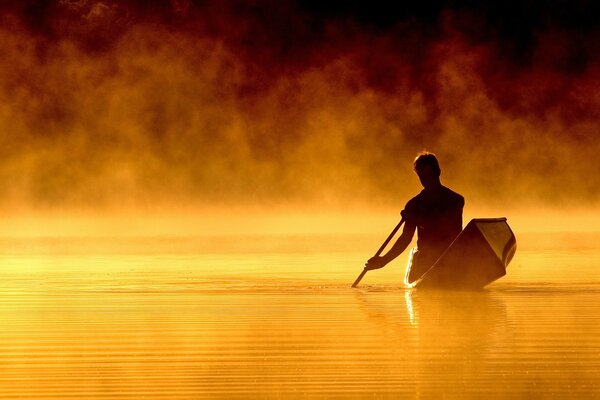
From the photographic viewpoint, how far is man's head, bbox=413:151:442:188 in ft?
49.5

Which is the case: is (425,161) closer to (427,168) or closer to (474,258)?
(427,168)

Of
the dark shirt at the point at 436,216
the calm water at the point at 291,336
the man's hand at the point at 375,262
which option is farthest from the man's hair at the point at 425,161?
the calm water at the point at 291,336

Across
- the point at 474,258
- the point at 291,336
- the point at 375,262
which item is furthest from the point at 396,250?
the point at 291,336

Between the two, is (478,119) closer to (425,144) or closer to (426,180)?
(425,144)

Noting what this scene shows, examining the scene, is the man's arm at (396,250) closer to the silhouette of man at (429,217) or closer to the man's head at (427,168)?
the silhouette of man at (429,217)

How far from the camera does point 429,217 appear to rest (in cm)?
1527

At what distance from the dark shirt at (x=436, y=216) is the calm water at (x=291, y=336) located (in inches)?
19.0

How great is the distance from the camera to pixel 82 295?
50.0 ft

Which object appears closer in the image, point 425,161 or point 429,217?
point 425,161

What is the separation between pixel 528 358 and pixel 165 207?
6523 cm

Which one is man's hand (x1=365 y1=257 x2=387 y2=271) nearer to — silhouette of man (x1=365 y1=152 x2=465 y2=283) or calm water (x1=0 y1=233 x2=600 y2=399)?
silhouette of man (x1=365 y1=152 x2=465 y2=283)

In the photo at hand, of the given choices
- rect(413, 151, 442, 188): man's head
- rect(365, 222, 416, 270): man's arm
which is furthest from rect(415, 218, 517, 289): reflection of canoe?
rect(413, 151, 442, 188): man's head

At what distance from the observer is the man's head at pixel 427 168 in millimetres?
15102

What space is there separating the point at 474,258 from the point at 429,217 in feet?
1.69
